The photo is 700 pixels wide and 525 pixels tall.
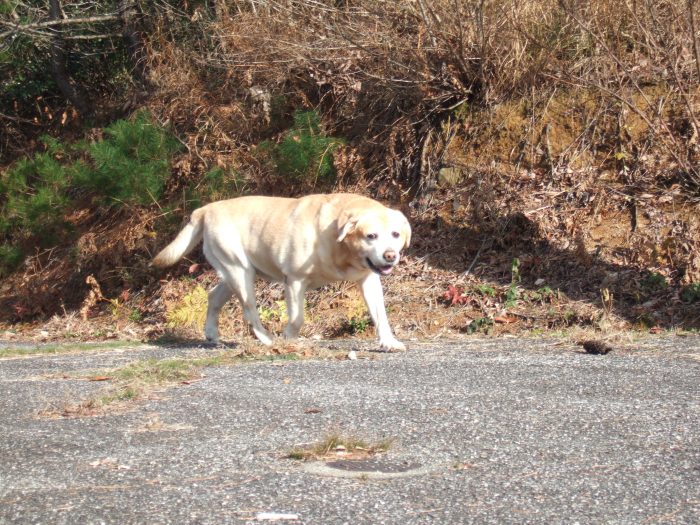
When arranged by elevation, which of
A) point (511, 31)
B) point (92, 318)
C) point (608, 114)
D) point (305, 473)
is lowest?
point (92, 318)

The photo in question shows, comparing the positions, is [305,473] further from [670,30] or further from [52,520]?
[670,30]

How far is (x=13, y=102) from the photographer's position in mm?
20344

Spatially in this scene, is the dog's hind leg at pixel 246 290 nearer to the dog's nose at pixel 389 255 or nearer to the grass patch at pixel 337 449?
the dog's nose at pixel 389 255

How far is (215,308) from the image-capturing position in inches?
382

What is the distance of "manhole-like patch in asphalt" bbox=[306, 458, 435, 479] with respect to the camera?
4047mm

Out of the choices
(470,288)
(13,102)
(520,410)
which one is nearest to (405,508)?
(520,410)

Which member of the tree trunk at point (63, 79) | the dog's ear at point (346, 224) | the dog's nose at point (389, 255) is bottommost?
the dog's nose at point (389, 255)

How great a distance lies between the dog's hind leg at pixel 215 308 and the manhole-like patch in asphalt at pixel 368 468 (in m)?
5.50

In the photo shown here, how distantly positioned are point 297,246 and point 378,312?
0.90m

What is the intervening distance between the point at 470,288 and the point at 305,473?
7.39 meters

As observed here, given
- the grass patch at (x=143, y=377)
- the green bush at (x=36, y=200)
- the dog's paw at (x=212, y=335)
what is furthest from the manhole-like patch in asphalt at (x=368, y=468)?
the green bush at (x=36, y=200)

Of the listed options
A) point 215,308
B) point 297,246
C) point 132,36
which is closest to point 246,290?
point 215,308

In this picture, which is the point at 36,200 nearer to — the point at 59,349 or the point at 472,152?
the point at 59,349

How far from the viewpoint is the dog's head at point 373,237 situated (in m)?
8.05
